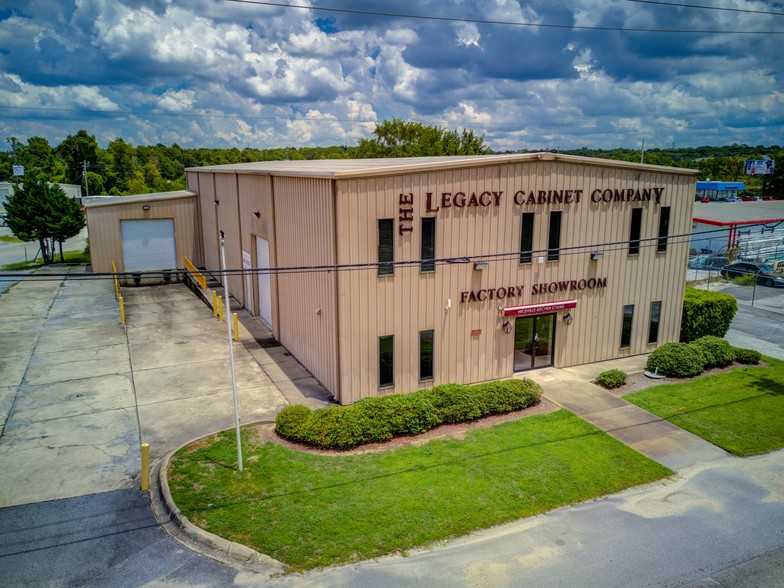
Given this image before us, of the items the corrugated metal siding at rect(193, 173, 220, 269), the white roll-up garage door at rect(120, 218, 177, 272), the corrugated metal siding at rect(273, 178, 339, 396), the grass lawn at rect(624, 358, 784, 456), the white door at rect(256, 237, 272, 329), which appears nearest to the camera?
the grass lawn at rect(624, 358, 784, 456)

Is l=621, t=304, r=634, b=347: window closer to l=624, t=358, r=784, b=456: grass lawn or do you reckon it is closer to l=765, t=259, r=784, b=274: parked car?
l=624, t=358, r=784, b=456: grass lawn

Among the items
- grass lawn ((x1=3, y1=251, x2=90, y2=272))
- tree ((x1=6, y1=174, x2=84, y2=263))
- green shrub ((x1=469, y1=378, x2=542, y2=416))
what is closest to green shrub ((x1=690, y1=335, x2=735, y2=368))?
green shrub ((x1=469, y1=378, x2=542, y2=416))

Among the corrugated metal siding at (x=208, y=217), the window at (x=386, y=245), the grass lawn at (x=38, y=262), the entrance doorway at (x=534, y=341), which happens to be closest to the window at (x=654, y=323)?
the entrance doorway at (x=534, y=341)

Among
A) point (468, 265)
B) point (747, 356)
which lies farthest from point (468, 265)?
point (747, 356)

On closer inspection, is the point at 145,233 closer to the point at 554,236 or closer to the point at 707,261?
the point at 554,236

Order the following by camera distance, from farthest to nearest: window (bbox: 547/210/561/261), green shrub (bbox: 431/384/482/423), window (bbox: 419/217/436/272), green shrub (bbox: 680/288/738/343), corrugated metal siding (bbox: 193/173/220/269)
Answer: corrugated metal siding (bbox: 193/173/220/269) → green shrub (bbox: 680/288/738/343) → window (bbox: 547/210/561/261) → window (bbox: 419/217/436/272) → green shrub (bbox: 431/384/482/423)

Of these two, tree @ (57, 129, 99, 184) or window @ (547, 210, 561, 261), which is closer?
window @ (547, 210, 561, 261)
